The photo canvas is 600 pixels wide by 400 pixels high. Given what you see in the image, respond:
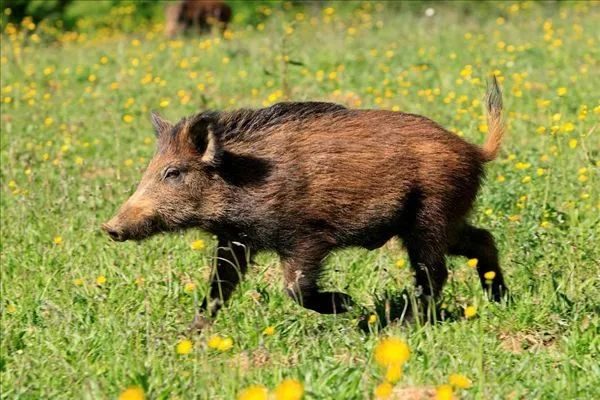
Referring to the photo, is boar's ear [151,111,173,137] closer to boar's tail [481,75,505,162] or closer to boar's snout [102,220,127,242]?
boar's snout [102,220,127,242]

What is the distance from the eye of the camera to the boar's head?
510cm

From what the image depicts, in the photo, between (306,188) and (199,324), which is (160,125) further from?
(199,324)

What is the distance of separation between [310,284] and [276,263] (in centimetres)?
127

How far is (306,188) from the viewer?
513cm

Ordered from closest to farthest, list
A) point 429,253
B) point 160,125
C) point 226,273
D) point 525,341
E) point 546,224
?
point 525,341, point 429,253, point 226,273, point 160,125, point 546,224

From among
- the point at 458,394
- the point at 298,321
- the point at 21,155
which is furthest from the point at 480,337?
the point at 21,155

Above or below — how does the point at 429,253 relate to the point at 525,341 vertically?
above

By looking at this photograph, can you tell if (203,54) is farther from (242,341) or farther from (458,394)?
(458,394)

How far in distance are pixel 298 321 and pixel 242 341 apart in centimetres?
35

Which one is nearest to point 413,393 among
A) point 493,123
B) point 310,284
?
point 310,284

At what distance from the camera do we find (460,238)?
567cm

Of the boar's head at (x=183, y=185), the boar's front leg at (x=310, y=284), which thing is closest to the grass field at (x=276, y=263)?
the boar's front leg at (x=310, y=284)

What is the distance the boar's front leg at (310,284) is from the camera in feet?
16.3

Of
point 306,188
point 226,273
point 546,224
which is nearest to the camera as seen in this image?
point 306,188
